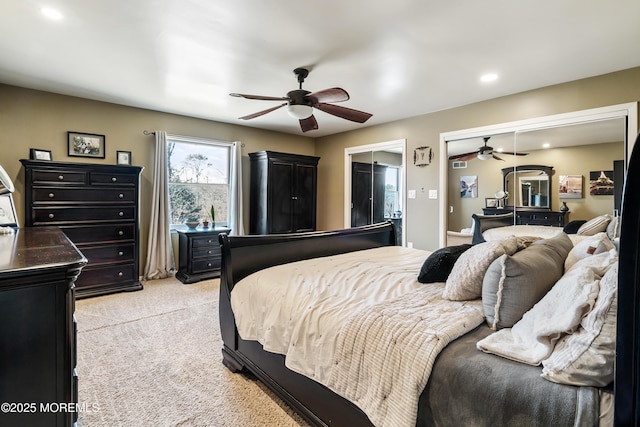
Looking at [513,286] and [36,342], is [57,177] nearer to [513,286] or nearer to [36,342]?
[36,342]

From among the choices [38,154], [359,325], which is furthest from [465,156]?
[38,154]

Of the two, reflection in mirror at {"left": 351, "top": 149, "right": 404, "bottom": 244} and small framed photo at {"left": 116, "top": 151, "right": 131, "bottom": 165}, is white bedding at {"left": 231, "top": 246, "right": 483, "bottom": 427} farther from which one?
small framed photo at {"left": 116, "top": 151, "right": 131, "bottom": 165}

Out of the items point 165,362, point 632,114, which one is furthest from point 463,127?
point 165,362

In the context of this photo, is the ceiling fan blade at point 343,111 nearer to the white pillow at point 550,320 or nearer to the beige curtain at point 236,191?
the white pillow at point 550,320

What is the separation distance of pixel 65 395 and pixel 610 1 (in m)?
3.54

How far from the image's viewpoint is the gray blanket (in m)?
0.88

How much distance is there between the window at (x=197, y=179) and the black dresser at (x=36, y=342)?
412 cm

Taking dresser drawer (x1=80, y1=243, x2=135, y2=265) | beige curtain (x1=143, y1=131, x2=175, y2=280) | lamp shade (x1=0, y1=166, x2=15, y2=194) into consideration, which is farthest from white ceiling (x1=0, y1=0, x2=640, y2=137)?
dresser drawer (x1=80, y1=243, x2=135, y2=265)

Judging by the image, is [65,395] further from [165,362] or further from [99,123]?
[99,123]

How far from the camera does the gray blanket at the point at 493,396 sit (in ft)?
2.89

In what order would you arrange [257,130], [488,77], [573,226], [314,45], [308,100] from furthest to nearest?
[257,130]
[573,226]
[488,77]
[308,100]
[314,45]

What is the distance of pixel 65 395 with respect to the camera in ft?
3.60

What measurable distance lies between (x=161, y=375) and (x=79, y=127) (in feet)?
11.8

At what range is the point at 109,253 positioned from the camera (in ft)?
13.1
